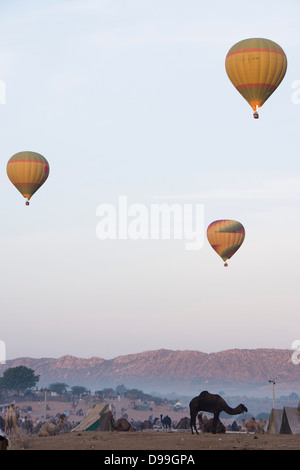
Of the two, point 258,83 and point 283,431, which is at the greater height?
→ point 258,83

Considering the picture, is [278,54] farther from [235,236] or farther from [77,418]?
[77,418]

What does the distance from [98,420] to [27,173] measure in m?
31.0

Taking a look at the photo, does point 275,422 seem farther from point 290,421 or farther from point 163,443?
point 163,443

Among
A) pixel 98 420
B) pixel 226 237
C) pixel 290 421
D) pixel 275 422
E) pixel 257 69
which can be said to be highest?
pixel 257 69

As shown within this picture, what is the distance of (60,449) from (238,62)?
124 feet

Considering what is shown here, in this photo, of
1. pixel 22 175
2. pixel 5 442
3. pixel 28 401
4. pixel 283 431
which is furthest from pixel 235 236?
pixel 28 401

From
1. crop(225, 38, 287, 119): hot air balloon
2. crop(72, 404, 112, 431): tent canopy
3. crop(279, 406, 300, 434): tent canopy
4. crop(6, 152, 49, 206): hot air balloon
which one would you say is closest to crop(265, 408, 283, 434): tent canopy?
crop(279, 406, 300, 434): tent canopy

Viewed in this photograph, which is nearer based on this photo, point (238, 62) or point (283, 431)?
point (283, 431)

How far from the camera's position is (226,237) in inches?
3187

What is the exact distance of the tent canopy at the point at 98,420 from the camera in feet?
161

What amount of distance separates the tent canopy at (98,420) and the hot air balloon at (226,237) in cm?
3280

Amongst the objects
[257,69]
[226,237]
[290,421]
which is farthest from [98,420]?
[226,237]
